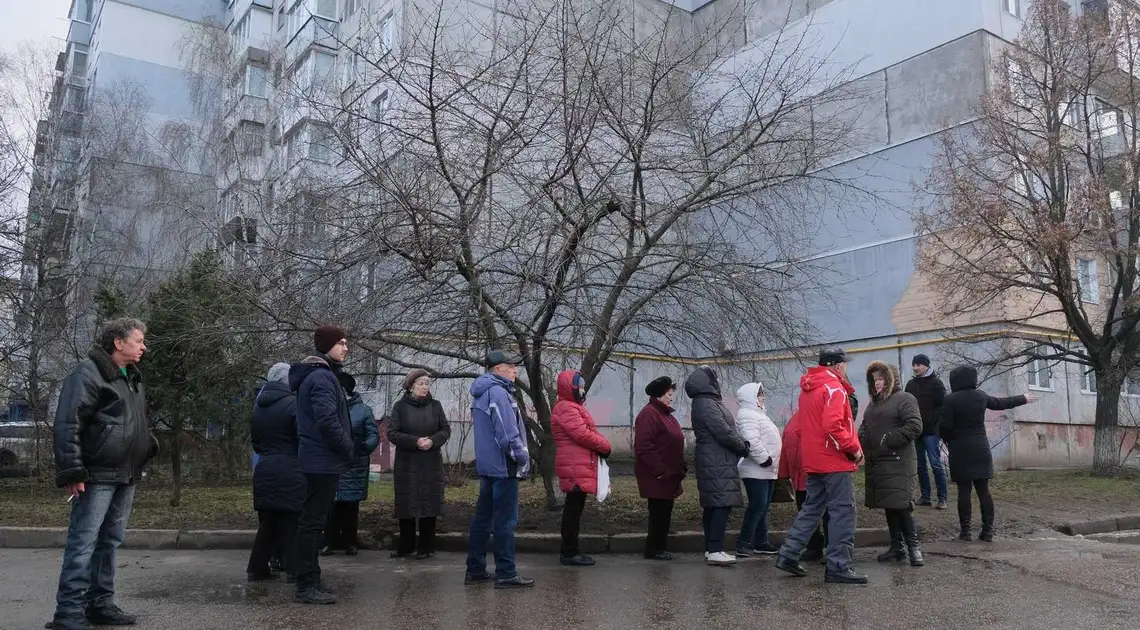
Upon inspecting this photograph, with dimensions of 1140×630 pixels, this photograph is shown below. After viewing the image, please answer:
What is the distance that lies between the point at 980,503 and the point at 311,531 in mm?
6602

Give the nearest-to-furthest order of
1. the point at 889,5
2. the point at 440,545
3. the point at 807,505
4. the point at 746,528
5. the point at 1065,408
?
the point at 807,505 < the point at 746,528 < the point at 440,545 < the point at 1065,408 < the point at 889,5

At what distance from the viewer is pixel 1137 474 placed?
16.0 metres

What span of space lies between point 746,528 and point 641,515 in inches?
82.7

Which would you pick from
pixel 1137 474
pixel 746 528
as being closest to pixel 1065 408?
pixel 1137 474

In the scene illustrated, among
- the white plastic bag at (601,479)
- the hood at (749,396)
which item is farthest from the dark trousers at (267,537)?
the hood at (749,396)

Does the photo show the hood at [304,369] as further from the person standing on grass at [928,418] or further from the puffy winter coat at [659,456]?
the person standing on grass at [928,418]

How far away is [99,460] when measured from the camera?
5117mm

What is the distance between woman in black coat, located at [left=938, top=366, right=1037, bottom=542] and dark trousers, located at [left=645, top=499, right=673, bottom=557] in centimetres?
305

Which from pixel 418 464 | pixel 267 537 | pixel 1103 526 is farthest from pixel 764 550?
pixel 1103 526

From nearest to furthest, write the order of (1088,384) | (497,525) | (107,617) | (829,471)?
(107,617) < (497,525) < (829,471) < (1088,384)

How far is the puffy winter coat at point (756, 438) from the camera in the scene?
8.06m

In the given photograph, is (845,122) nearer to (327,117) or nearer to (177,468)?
(327,117)

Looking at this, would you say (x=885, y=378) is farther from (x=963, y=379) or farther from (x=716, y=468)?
(x=963, y=379)

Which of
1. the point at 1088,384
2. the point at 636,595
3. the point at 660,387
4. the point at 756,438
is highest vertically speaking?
the point at 1088,384
